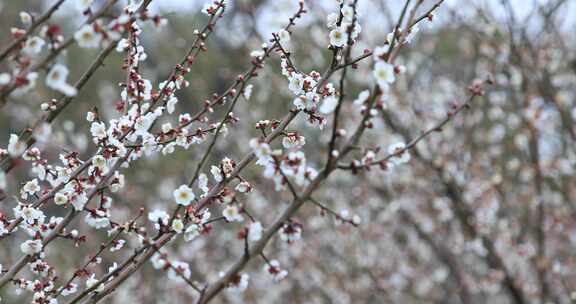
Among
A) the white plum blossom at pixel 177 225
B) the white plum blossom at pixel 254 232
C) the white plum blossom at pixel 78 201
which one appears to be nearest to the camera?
the white plum blossom at pixel 254 232

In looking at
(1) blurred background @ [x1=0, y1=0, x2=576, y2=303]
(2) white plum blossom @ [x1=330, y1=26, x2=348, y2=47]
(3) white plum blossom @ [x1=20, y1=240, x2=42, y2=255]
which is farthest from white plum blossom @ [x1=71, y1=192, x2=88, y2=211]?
(1) blurred background @ [x1=0, y1=0, x2=576, y2=303]

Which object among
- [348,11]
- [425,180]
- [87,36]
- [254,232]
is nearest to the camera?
[87,36]

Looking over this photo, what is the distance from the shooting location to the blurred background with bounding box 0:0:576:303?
5566mm

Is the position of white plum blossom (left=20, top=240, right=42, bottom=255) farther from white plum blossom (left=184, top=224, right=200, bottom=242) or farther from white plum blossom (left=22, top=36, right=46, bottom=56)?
white plum blossom (left=22, top=36, right=46, bottom=56)

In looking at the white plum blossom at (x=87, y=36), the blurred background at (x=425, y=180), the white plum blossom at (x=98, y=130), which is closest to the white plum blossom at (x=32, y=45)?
the white plum blossom at (x=87, y=36)

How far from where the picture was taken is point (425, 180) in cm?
646

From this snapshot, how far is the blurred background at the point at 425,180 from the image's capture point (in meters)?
5.57

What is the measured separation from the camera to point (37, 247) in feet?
→ 7.03

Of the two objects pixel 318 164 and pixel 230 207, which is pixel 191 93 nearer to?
pixel 318 164

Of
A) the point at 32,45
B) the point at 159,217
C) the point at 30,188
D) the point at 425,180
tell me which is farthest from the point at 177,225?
the point at 425,180

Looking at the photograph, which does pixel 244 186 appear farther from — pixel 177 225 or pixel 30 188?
pixel 30 188

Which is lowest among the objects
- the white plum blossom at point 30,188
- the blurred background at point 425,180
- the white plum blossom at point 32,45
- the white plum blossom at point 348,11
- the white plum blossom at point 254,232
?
the white plum blossom at point 254,232

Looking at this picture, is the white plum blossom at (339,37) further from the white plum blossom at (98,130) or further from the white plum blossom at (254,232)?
the white plum blossom at (98,130)

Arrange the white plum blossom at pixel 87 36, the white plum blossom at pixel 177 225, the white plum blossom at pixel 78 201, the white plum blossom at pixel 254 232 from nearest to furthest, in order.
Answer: the white plum blossom at pixel 87 36 → the white plum blossom at pixel 254 232 → the white plum blossom at pixel 177 225 → the white plum blossom at pixel 78 201
